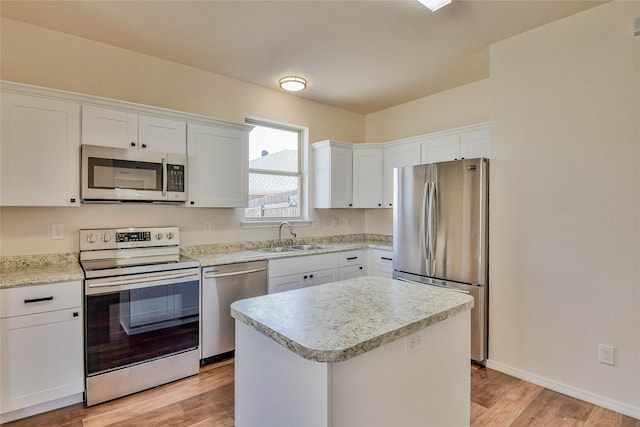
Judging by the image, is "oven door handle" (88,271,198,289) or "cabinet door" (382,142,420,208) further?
"cabinet door" (382,142,420,208)

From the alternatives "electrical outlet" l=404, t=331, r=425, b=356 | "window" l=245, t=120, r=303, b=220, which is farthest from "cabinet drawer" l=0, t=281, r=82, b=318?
"electrical outlet" l=404, t=331, r=425, b=356

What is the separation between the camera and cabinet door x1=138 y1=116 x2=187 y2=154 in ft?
9.06

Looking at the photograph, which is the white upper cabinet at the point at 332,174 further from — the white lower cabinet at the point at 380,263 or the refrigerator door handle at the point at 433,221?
the refrigerator door handle at the point at 433,221

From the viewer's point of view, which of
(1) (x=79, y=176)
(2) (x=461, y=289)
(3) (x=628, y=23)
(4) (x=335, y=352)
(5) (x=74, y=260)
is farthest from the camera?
(2) (x=461, y=289)

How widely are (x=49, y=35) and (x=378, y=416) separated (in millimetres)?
3506

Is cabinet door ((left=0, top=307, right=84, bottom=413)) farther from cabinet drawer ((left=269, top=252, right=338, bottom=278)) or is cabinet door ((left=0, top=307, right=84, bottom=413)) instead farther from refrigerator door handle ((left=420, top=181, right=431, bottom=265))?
refrigerator door handle ((left=420, top=181, right=431, bottom=265))

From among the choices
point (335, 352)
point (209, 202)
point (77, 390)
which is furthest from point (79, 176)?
point (335, 352)

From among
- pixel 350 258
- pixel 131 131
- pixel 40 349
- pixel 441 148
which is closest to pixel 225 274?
pixel 40 349

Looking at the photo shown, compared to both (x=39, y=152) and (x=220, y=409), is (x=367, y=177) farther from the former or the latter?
(x=39, y=152)

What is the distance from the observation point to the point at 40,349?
2.12 metres

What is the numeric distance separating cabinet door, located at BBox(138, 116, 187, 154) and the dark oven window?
118 centimetres

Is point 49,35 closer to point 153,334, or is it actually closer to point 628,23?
point 153,334

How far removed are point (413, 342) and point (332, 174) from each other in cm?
298

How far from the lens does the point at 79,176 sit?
248 centimetres
